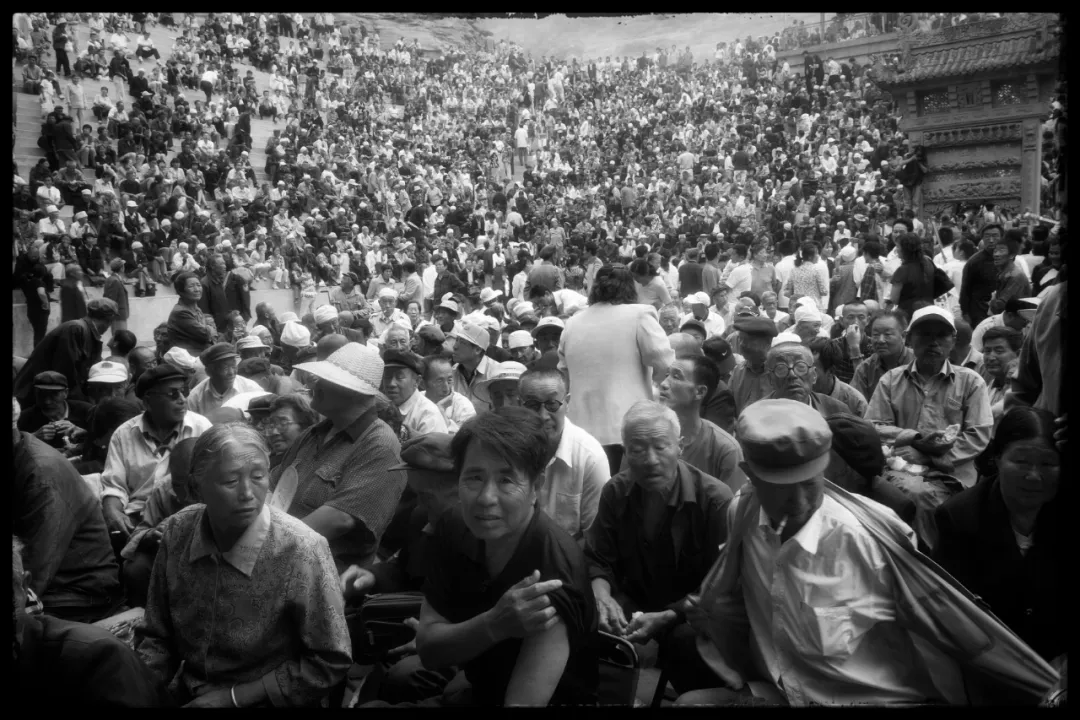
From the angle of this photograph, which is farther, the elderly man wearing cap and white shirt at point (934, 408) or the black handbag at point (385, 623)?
the elderly man wearing cap and white shirt at point (934, 408)

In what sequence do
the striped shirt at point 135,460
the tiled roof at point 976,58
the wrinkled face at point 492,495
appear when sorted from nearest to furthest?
the wrinkled face at point 492,495 → the striped shirt at point 135,460 → the tiled roof at point 976,58

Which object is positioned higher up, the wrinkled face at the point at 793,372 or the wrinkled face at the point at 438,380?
the wrinkled face at the point at 793,372

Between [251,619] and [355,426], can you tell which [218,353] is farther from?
[251,619]

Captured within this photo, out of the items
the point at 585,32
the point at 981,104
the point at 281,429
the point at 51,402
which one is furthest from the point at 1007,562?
the point at 585,32

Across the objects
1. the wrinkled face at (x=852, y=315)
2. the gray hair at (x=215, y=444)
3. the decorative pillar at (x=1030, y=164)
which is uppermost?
the decorative pillar at (x=1030, y=164)

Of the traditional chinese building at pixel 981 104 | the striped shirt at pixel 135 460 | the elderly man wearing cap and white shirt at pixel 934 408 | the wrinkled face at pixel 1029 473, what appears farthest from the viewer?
the traditional chinese building at pixel 981 104

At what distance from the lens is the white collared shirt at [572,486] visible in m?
3.68

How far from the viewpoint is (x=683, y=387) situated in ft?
13.3

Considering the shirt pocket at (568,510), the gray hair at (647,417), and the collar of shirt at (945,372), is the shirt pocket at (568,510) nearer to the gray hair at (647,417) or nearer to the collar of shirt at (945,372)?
the gray hair at (647,417)

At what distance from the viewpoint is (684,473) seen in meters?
3.17

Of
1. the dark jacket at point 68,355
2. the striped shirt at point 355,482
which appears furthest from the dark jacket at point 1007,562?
the dark jacket at point 68,355

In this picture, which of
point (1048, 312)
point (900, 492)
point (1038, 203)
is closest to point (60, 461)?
point (900, 492)

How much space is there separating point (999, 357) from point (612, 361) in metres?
1.80

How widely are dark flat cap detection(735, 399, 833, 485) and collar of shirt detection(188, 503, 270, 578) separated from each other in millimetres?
1286
